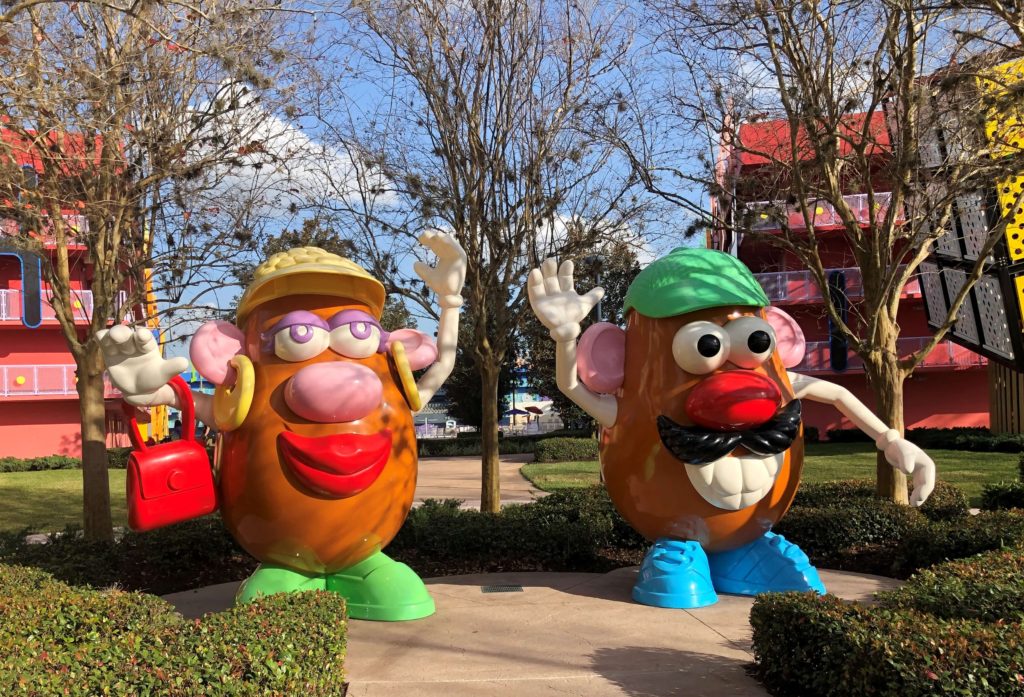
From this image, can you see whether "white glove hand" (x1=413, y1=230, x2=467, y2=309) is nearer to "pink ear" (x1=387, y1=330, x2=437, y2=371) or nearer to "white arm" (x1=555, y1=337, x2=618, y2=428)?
"pink ear" (x1=387, y1=330, x2=437, y2=371)

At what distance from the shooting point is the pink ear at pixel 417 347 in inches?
255

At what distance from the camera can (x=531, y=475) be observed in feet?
62.8

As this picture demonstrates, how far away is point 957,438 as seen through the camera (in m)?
21.5

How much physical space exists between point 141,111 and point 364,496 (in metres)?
4.32

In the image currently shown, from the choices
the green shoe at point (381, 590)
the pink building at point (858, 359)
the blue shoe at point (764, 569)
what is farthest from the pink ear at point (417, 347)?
the pink building at point (858, 359)

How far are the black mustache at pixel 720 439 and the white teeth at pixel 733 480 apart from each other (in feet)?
0.23

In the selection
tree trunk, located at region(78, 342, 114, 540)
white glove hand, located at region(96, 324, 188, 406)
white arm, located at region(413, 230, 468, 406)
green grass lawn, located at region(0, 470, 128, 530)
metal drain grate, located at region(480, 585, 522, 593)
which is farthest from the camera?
green grass lawn, located at region(0, 470, 128, 530)

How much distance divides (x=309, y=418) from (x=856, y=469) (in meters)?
14.4

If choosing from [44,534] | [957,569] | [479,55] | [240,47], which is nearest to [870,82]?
[479,55]

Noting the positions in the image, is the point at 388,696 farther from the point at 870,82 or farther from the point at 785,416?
the point at 870,82

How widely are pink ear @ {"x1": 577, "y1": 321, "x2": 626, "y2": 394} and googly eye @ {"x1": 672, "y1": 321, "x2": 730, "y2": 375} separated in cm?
57

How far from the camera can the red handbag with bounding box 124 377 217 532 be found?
564 cm

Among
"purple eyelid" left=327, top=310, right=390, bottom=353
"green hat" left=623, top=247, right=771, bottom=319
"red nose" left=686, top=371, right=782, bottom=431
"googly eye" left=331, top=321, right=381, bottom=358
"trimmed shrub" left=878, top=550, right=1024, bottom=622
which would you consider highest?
"green hat" left=623, top=247, right=771, bottom=319

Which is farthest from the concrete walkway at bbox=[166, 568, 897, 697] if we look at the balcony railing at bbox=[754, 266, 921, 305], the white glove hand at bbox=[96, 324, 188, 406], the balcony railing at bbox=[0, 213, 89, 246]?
the balcony railing at bbox=[754, 266, 921, 305]
